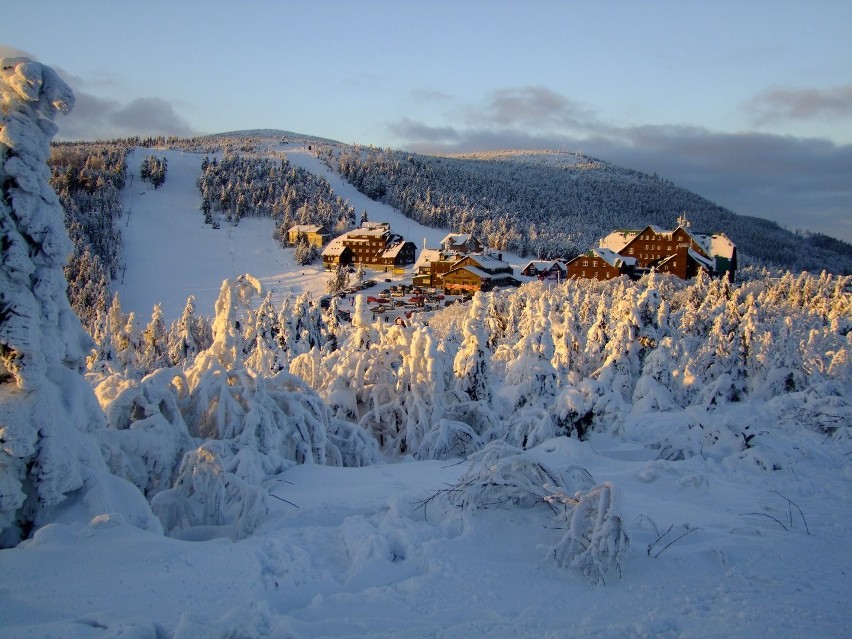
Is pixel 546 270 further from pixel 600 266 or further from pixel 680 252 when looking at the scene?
pixel 680 252

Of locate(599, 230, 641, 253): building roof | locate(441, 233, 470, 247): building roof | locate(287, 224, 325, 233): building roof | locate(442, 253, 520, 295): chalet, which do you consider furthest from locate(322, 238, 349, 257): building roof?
locate(599, 230, 641, 253): building roof

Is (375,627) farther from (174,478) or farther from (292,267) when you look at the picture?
(292,267)

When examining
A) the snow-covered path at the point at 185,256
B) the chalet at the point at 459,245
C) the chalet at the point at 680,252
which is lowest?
the snow-covered path at the point at 185,256

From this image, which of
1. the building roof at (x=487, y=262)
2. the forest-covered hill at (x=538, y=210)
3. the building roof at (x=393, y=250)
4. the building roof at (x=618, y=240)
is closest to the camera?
the building roof at (x=618, y=240)

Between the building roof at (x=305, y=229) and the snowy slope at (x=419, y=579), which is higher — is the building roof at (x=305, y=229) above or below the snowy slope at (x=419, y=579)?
below

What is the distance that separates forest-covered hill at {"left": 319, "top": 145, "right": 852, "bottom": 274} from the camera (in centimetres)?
12225

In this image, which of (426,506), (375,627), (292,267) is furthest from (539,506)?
(292,267)

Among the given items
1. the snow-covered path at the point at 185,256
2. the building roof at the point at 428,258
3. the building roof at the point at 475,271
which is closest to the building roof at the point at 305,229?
the snow-covered path at the point at 185,256

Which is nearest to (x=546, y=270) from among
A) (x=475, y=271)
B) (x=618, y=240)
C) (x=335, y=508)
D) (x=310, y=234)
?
(x=475, y=271)

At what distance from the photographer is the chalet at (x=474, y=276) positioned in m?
77.8

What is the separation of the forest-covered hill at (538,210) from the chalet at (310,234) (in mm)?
30805

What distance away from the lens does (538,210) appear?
5935 inches

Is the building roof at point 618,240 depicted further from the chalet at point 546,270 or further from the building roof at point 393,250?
the building roof at point 393,250

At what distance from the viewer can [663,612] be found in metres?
5.14
